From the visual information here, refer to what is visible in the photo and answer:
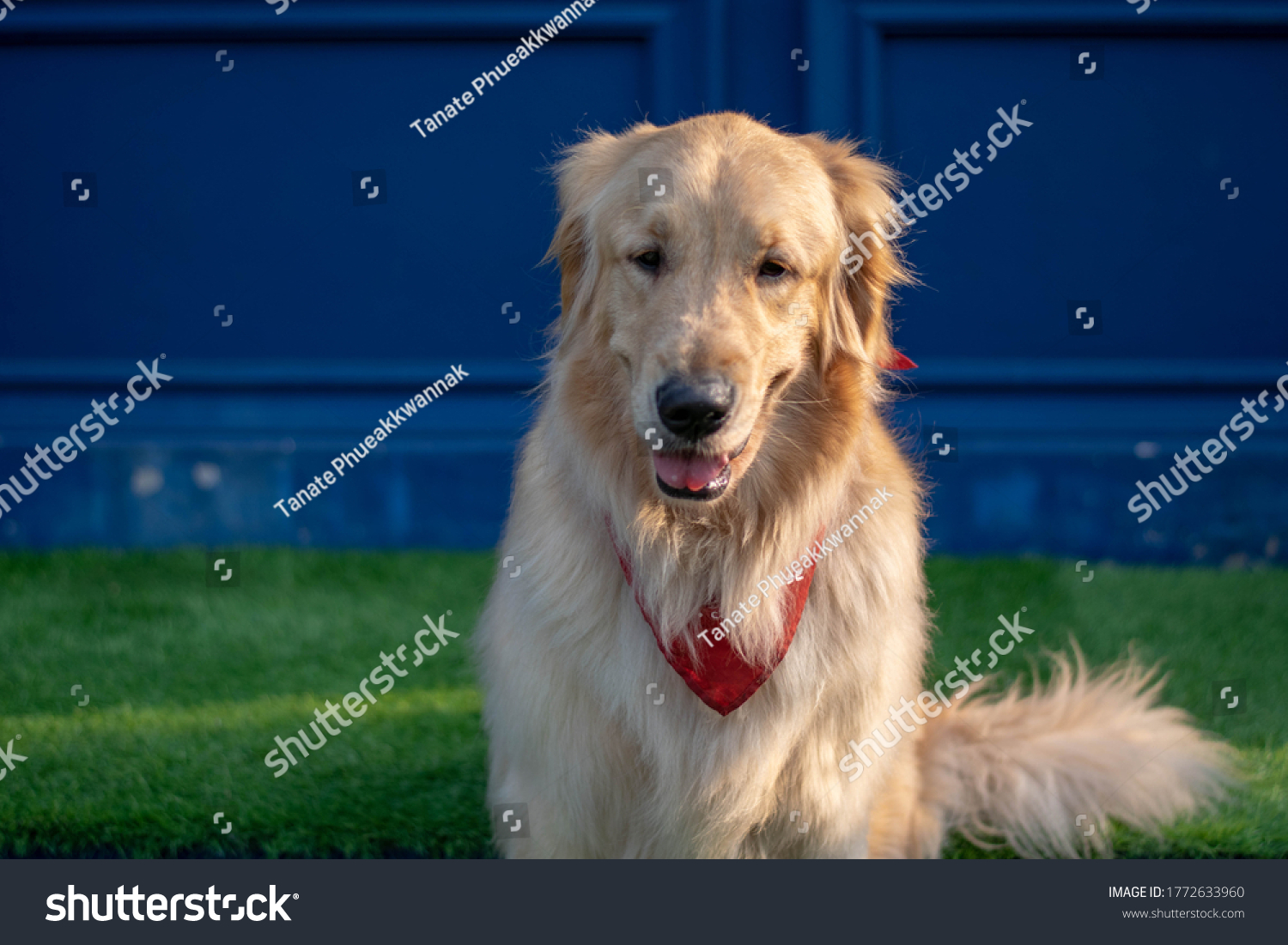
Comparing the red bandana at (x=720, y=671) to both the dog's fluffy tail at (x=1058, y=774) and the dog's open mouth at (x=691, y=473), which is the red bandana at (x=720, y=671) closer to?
the dog's open mouth at (x=691, y=473)

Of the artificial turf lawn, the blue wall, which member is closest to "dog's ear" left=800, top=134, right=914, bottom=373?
the artificial turf lawn

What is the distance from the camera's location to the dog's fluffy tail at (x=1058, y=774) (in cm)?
282

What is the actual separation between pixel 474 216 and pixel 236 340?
162 centimetres

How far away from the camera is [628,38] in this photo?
18.5ft

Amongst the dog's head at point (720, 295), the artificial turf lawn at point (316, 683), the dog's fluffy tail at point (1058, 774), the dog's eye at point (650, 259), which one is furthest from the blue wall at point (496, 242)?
the dog's eye at point (650, 259)

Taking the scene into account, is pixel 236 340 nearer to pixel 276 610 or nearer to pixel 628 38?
pixel 276 610

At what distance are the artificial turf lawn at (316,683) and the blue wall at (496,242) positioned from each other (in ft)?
1.56

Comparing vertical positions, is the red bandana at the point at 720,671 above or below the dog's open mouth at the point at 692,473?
below

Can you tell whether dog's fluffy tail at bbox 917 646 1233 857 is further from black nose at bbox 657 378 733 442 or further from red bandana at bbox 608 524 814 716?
black nose at bbox 657 378 733 442

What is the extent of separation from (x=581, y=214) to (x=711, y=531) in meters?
0.89

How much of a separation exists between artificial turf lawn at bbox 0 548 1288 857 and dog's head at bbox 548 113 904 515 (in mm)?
1423

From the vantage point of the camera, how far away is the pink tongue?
212 centimetres

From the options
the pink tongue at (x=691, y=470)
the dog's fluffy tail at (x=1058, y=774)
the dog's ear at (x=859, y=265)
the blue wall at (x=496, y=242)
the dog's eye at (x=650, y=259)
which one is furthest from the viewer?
the blue wall at (x=496, y=242)

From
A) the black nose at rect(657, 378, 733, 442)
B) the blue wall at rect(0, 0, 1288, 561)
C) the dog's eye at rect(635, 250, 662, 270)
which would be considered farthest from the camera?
the blue wall at rect(0, 0, 1288, 561)
